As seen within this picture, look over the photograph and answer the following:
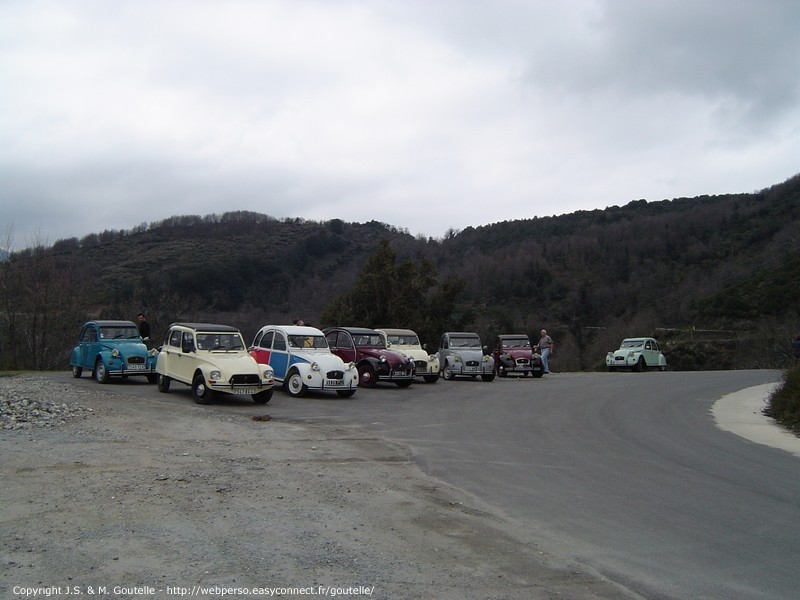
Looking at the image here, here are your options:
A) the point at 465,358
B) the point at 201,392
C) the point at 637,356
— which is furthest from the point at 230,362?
the point at 637,356

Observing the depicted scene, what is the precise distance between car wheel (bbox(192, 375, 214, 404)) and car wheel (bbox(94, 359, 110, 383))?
514 centimetres

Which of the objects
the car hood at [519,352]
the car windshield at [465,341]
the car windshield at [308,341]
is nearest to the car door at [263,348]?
the car windshield at [308,341]

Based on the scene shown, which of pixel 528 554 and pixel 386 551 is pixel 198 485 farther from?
pixel 528 554

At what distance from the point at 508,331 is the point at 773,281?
23.0 metres

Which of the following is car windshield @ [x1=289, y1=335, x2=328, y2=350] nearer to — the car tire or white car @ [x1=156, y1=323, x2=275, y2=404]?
white car @ [x1=156, y1=323, x2=275, y2=404]

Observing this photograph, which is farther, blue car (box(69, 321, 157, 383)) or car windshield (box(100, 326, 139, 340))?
car windshield (box(100, 326, 139, 340))

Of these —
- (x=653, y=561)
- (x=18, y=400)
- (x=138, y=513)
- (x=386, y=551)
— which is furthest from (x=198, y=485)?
(x=18, y=400)

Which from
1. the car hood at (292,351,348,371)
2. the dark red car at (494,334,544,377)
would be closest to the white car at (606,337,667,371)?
the dark red car at (494,334,544,377)

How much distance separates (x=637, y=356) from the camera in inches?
1348

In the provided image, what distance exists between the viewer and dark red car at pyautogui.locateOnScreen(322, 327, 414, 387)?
20812mm

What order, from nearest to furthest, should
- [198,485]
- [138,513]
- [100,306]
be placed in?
[138,513], [198,485], [100,306]

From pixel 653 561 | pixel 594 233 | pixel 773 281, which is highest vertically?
pixel 594 233

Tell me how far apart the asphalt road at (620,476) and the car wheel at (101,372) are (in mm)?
1691

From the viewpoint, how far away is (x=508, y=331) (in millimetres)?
54688
